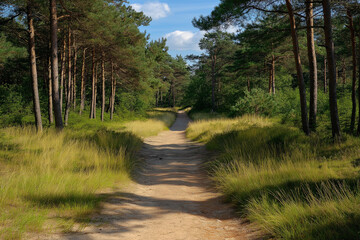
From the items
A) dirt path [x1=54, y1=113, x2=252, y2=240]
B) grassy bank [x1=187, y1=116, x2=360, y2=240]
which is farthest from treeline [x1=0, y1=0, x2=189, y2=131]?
grassy bank [x1=187, y1=116, x2=360, y2=240]

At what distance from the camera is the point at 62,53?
19688mm

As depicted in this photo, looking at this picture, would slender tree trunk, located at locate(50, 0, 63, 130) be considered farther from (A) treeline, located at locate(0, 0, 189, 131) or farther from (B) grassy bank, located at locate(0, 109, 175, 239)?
(B) grassy bank, located at locate(0, 109, 175, 239)

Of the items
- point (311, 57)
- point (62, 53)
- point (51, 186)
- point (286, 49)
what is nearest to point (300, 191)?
point (51, 186)

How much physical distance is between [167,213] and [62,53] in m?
18.6

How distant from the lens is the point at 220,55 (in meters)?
39.8

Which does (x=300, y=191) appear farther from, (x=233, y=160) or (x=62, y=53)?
(x=62, y=53)

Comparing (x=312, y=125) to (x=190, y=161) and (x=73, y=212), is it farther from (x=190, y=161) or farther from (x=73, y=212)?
(x=73, y=212)

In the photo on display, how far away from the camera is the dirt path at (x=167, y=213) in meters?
3.88

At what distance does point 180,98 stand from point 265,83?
59016mm

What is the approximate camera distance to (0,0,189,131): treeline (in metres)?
12.9

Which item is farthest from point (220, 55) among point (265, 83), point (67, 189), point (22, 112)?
point (67, 189)

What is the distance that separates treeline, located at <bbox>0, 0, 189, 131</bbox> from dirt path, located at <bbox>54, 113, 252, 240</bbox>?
805 centimetres

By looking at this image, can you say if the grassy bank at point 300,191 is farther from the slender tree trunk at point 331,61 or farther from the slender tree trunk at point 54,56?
the slender tree trunk at point 54,56

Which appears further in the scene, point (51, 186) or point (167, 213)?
point (167, 213)
